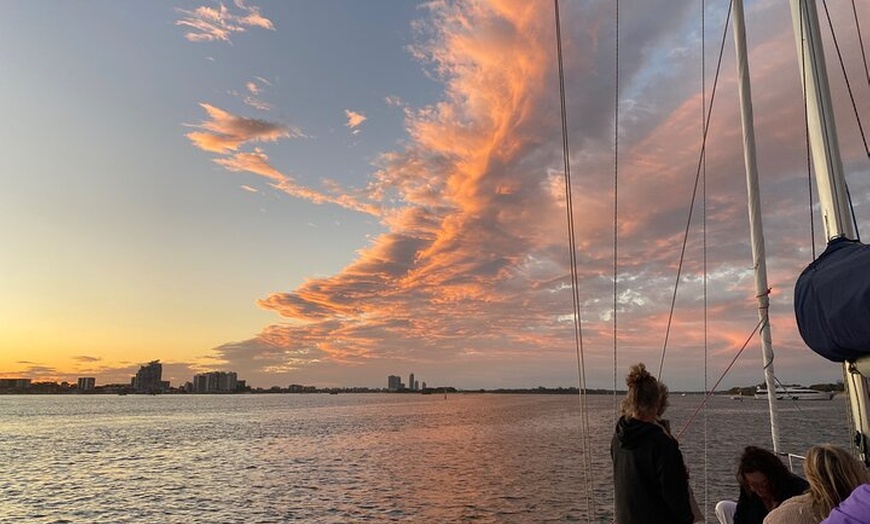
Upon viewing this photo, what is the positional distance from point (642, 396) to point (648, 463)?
0.46 meters

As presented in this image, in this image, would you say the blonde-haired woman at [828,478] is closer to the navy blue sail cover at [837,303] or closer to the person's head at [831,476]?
the person's head at [831,476]

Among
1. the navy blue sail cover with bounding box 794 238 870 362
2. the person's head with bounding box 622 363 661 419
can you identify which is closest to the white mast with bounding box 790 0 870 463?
the navy blue sail cover with bounding box 794 238 870 362

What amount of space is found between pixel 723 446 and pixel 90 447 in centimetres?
5888

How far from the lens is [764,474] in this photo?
435 cm

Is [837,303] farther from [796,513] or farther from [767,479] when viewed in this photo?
[767,479]

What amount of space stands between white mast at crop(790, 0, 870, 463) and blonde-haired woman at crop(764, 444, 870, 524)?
4.37 feet

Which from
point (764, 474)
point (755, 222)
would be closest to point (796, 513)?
point (764, 474)

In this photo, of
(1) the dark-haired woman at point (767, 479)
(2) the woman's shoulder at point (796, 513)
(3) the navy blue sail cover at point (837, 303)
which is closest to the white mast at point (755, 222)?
(1) the dark-haired woman at point (767, 479)

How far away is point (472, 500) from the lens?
27.2m

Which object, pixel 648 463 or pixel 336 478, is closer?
pixel 648 463

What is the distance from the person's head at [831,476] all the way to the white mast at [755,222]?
409 cm

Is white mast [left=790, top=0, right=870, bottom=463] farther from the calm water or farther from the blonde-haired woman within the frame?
the calm water

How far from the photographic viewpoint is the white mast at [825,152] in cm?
464

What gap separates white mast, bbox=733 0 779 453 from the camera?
7.56m
